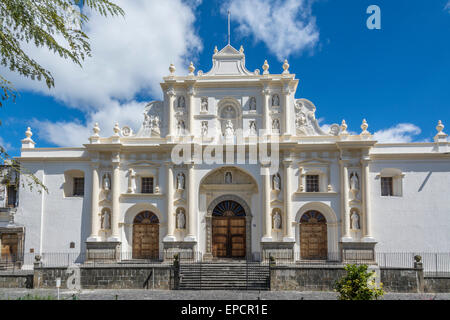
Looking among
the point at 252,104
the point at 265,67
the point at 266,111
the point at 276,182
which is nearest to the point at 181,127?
the point at 252,104

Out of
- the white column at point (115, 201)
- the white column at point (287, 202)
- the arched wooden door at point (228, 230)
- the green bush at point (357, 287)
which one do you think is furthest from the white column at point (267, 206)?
the green bush at point (357, 287)

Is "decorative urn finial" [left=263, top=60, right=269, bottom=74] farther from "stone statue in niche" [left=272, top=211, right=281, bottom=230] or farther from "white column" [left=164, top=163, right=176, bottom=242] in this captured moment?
"stone statue in niche" [left=272, top=211, right=281, bottom=230]

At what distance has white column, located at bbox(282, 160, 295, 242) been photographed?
2184cm

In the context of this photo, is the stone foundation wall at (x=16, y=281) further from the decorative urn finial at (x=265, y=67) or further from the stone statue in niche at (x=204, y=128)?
the decorative urn finial at (x=265, y=67)

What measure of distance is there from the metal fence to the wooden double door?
57 cm

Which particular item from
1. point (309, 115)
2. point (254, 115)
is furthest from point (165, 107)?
point (309, 115)

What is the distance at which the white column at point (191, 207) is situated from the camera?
22.1 meters

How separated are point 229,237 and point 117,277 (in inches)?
290

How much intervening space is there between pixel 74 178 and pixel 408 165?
2002cm

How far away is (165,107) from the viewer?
24094 millimetres

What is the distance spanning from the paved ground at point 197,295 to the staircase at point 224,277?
0.82 meters

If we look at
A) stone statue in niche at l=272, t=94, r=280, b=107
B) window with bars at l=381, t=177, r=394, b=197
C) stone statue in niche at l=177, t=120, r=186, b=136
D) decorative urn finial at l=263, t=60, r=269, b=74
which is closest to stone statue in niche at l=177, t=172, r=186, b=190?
stone statue in niche at l=177, t=120, r=186, b=136
